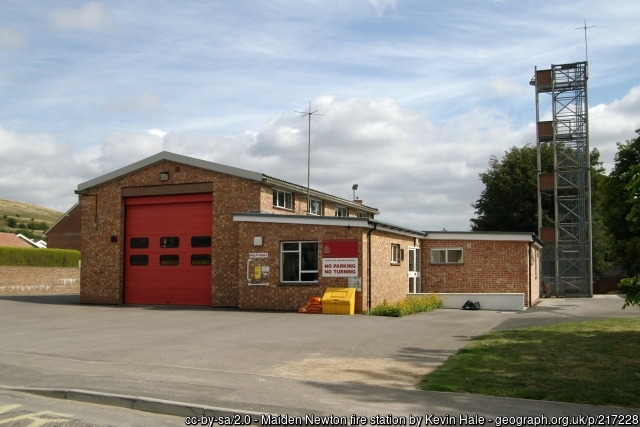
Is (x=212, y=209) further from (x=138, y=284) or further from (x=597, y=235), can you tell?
(x=597, y=235)

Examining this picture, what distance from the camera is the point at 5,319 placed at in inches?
787

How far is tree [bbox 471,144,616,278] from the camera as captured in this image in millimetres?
53031

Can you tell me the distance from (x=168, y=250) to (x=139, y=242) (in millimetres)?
1589

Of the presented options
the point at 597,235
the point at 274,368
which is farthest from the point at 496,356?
the point at 597,235

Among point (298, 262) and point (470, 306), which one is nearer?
point (298, 262)

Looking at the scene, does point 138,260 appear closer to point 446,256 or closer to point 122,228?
point 122,228

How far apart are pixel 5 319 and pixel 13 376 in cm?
1089

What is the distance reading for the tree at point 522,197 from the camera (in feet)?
174

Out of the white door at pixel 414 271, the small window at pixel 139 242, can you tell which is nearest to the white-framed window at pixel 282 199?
the white door at pixel 414 271

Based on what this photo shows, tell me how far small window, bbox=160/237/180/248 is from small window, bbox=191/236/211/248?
2.41 ft

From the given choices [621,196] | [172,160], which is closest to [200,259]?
[172,160]

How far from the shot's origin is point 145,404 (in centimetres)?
812

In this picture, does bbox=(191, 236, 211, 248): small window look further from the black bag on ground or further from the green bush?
the black bag on ground

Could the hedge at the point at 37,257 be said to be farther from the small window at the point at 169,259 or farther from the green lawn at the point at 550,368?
the green lawn at the point at 550,368
